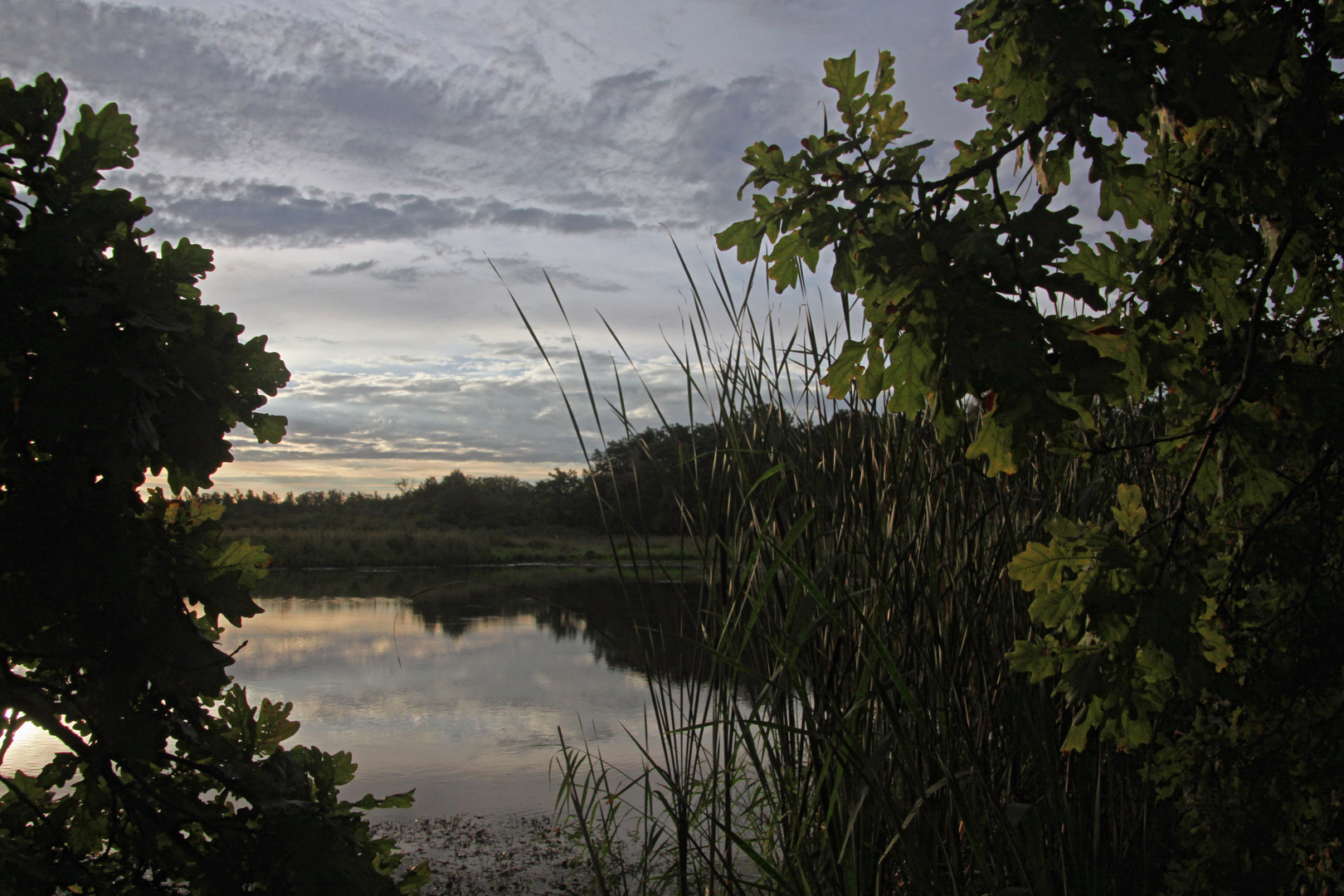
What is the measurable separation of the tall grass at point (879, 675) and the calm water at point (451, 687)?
0.87ft

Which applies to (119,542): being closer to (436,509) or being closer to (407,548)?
(407,548)

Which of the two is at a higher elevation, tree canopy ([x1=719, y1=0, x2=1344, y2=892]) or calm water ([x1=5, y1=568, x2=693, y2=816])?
tree canopy ([x1=719, y1=0, x2=1344, y2=892])

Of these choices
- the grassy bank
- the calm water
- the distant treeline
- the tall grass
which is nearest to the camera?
the tall grass

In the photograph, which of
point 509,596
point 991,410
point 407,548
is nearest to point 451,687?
point 991,410

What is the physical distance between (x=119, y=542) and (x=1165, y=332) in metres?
1.34

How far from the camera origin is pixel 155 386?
797 millimetres

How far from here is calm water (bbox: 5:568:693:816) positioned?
352 cm

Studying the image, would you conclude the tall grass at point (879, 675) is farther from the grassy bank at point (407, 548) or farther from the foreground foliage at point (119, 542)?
the grassy bank at point (407, 548)

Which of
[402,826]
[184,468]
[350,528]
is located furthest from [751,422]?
[350,528]

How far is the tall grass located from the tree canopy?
0.97 feet

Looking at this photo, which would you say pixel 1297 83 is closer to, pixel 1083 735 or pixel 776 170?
pixel 776 170

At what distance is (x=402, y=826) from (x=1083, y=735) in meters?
2.76

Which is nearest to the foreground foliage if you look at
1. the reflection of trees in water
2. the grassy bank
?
the reflection of trees in water

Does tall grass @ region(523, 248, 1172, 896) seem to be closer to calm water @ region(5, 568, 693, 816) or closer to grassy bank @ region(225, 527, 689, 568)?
calm water @ region(5, 568, 693, 816)
